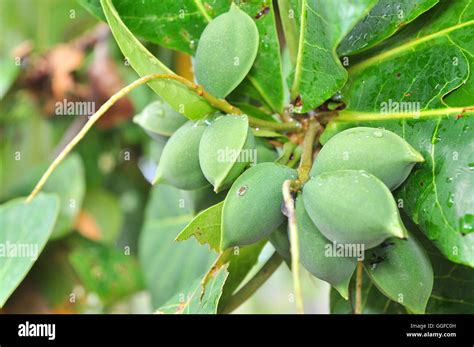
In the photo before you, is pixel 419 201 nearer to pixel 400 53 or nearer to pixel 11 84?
pixel 400 53

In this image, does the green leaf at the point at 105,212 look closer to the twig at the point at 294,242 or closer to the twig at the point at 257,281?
the twig at the point at 257,281

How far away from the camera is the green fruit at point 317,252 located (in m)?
0.69

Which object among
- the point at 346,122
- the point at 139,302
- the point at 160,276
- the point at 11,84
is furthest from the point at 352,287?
the point at 139,302

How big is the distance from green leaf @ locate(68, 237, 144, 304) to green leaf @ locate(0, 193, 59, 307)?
304mm

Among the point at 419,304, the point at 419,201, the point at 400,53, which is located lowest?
the point at 419,304

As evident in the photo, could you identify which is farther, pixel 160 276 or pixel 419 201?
pixel 160 276

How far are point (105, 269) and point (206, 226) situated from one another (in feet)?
2.79

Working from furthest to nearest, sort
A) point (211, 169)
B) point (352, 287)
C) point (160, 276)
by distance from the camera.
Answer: point (160, 276), point (352, 287), point (211, 169)

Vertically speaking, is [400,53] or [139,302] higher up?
[400,53]

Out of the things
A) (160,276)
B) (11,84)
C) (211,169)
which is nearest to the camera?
(211,169)

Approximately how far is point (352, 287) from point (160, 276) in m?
0.61

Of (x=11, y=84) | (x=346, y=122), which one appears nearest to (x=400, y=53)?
(x=346, y=122)
